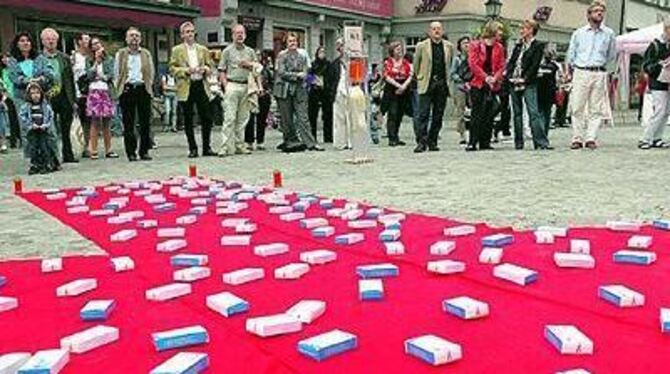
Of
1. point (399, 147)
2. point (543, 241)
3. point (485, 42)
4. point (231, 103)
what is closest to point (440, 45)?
point (485, 42)

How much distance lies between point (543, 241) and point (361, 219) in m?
1.32

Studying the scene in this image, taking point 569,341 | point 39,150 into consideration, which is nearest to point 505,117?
point 39,150

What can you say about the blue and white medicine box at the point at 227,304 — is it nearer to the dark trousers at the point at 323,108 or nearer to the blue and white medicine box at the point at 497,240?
the blue and white medicine box at the point at 497,240

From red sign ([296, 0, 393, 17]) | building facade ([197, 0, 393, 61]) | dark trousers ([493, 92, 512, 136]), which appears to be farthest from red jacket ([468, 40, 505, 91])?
red sign ([296, 0, 393, 17])

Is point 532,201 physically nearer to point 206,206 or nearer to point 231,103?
point 206,206

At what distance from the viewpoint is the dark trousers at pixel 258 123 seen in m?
11.6

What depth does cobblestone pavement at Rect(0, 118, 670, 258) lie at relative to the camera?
4.77 meters

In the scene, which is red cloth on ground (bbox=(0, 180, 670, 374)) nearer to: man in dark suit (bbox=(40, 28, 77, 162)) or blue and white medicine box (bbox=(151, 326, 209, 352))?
blue and white medicine box (bbox=(151, 326, 209, 352))

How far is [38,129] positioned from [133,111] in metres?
1.58

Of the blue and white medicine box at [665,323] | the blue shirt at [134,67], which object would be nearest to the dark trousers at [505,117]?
the blue shirt at [134,67]

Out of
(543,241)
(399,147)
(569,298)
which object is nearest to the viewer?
(569,298)

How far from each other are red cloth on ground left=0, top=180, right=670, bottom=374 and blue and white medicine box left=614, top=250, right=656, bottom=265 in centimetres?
5

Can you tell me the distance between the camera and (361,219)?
4781mm

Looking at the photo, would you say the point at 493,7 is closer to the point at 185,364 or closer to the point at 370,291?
the point at 370,291
